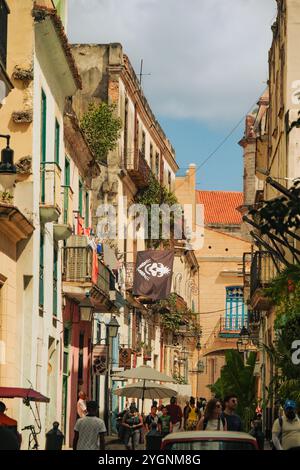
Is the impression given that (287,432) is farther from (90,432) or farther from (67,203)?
(67,203)

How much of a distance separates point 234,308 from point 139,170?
3469cm

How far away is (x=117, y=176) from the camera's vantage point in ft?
145

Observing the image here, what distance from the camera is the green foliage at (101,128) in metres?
40.4

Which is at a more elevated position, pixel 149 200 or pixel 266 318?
pixel 149 200

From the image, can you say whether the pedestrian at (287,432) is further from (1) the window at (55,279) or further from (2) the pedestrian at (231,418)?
(1) the window at (55,279)

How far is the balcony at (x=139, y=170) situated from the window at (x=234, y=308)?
100ft

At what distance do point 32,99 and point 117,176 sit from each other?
18272mm

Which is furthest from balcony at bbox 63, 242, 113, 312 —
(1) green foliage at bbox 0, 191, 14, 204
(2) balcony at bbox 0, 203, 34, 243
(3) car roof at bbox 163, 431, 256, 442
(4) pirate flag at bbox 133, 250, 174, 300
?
(3) car roof at bbox 163, 431, 256, 442

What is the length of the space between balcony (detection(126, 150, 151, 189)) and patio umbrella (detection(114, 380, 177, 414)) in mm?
13411

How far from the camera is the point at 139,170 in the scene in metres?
46.6

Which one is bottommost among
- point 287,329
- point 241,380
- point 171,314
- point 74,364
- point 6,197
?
point 241,380

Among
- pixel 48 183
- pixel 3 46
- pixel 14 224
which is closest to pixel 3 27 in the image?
pixel 3 46
